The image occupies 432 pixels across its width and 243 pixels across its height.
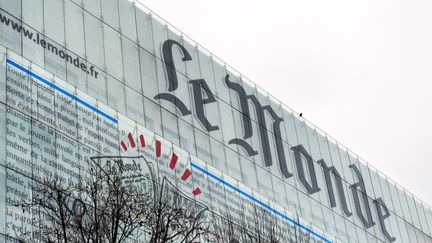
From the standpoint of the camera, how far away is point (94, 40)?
140ft

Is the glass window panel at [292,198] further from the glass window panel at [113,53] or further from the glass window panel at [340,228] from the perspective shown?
the glass window panel at [113,53]

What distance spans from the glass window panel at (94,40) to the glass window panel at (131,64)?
64.2 inches

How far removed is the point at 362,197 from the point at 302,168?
691 centimetres

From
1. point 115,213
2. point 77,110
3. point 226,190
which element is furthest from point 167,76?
point 115,213

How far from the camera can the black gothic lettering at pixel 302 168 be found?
55844mm

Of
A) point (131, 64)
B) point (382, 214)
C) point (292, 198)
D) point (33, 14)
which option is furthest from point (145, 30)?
point (382, 214)

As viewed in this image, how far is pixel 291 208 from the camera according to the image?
175 feet

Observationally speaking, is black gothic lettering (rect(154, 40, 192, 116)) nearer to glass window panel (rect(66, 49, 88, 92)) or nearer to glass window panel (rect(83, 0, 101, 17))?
glass window panel (rect(83, 0, 101, 17))

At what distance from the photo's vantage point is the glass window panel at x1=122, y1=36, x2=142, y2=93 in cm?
4422

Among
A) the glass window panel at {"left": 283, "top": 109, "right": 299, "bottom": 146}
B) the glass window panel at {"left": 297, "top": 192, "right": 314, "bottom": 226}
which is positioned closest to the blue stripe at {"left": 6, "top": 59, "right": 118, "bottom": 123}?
the glass window panel at {"left": 297, "top": 192, "right": 314, "bottom": 226}

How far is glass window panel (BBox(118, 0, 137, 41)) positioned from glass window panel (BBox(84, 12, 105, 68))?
205 centimetres

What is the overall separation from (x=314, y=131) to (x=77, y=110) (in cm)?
2319

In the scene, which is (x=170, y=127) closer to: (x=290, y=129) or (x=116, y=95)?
(x=116, y=95)

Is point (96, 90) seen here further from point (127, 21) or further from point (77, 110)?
point (127, 21)
